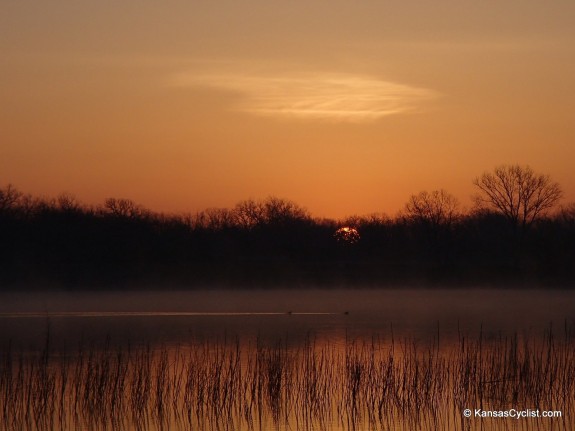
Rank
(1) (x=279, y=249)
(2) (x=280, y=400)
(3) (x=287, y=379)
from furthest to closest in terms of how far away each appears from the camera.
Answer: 1. (1) (x=279, y=249)
2. (3) (x=287, y=379)
3. (2) (x=280, y=400)

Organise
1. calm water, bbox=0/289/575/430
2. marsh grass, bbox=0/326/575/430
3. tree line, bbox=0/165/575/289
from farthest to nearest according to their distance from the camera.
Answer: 1. tree line, bbox=0/165/575/289
2. calm water, bbox=0/289/575/430
3. marsh grass, bbox=0/326/575/430

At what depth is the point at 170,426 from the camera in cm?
1512

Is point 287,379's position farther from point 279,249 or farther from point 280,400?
point 279,249

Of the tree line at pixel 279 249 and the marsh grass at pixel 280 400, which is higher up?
the tree line at pixel 279 249

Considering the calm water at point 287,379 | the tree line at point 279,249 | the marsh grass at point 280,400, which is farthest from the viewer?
the tree line at point 279,249

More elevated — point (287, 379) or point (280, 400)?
point (287, 379)

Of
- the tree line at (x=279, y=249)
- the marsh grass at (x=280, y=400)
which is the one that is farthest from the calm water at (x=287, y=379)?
the tree line at (x=279, y=249)

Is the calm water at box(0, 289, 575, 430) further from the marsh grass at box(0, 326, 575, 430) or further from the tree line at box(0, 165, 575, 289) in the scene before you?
the tree line at box(0, 165, 575, 289)

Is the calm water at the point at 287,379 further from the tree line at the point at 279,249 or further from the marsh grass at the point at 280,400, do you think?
the tree line at the point at 279,249

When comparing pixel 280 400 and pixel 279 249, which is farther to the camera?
pixel 279 249

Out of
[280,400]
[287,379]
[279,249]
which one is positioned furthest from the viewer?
[279,249]

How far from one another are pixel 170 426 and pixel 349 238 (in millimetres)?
73903

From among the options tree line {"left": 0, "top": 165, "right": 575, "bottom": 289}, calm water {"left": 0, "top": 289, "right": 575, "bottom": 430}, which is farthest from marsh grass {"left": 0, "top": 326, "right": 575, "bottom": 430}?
tree line {"left": 0, "top": 165, "right": 575, "bottom": 289}

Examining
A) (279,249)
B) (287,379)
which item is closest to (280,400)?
(287,379)
